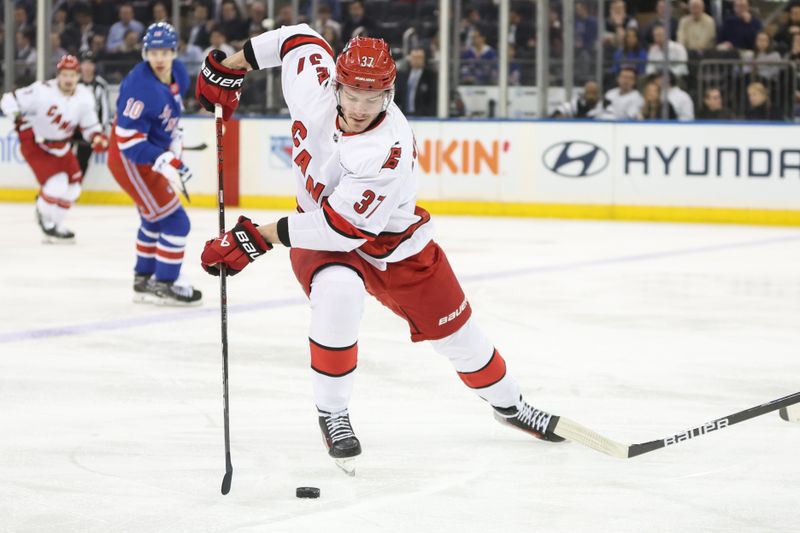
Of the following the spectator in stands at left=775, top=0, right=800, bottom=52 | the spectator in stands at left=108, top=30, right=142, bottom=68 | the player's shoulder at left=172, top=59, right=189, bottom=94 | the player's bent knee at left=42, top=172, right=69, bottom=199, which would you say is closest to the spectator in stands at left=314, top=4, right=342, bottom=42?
the spectator in stands at left=108, top=30, right=142, bottom=68

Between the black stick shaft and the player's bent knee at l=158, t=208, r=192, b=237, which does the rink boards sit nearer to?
the player's bent knee at l=158, t=208, r=192, b=237

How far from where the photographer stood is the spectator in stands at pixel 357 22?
13.2 meters

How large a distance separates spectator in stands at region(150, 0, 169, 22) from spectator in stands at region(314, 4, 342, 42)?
1721mm

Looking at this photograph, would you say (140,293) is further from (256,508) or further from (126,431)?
(256,508)

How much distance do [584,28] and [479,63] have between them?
3.28 feet

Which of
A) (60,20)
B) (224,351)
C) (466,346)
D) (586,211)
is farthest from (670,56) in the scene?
(224,351)

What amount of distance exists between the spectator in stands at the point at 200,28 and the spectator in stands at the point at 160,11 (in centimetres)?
30

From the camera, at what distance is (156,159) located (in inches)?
255

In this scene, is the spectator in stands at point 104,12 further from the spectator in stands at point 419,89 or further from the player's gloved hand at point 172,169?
the player's gloved hand at point 172,169

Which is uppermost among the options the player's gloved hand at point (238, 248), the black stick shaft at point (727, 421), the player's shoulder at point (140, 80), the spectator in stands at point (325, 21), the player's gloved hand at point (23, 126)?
the spectator in stands at point (325, 21)

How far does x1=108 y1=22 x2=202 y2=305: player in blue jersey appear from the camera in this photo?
21.3 ft

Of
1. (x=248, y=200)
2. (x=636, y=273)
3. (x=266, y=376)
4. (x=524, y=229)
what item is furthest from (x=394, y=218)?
(x=248, y=200)

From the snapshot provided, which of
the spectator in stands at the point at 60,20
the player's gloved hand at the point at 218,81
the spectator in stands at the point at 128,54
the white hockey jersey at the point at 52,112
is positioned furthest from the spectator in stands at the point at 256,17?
the player's gloved hand at the point at 218,81

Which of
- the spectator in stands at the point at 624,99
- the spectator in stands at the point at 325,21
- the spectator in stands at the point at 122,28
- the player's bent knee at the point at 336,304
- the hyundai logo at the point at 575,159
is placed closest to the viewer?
the player's bent knee at the point at 336,304
